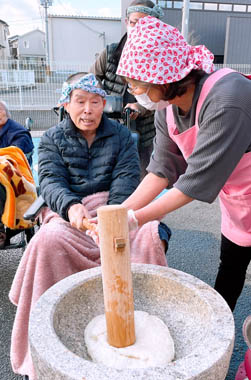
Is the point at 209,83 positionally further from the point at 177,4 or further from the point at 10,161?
the point at 177,4

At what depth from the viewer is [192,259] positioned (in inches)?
129

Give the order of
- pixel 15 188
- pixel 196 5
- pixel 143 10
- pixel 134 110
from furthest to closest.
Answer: pixel 196 5
pixel 134 110
pixel 143 10
pixel 15 188

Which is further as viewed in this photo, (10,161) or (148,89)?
(10,161)

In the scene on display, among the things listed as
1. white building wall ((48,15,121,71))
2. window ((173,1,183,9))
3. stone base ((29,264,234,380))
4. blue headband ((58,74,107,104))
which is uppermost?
window ((173,1,183,9))

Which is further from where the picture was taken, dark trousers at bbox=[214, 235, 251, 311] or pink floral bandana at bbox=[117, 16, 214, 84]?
dark trousers at bbox=[214, 235, 251, 311]

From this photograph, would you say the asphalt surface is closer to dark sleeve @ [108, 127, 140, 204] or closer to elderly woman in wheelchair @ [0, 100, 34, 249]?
elderly woman in wheelchair @ [0, 100, 34, 249]

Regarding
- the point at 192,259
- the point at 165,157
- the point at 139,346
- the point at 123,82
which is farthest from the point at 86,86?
the point at 192,259

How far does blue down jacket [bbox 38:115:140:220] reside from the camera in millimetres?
2197

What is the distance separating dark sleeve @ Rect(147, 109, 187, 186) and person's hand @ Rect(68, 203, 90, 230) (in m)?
0.41

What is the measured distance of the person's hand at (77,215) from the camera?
1678 mm

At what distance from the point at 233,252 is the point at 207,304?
2.27 ft

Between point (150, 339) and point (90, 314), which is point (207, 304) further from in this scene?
point (90, 314)

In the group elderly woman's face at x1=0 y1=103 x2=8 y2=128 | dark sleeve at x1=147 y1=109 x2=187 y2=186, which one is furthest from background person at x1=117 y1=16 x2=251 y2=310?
elderly woman's face at x1=0 y1=103 x2=8 y2=128

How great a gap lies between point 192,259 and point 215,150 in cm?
215
